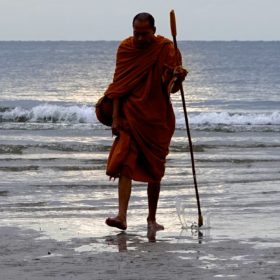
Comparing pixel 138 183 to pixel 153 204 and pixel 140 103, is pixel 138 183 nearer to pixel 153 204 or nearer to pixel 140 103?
pixel 153 204

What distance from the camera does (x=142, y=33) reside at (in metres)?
7.72

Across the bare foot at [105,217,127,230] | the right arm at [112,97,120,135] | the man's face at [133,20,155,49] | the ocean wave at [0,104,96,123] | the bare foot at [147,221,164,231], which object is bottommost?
the ocean wave at [0,104,96,123]

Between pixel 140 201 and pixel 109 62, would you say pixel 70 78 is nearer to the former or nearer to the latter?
pixel 109 62

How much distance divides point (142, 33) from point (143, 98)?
1.69ft

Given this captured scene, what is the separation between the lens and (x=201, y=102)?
130 feet

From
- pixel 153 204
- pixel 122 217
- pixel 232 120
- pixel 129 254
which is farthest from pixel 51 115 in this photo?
pixel 129 254

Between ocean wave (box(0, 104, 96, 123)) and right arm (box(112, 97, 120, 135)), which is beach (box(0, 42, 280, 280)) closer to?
right arm (box(112, 97, 120, 135))

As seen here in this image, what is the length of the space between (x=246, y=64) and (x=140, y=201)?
70.1 meters

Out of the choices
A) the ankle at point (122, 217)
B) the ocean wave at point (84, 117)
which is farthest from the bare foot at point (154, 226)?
the ocean wave at point (84, 117)

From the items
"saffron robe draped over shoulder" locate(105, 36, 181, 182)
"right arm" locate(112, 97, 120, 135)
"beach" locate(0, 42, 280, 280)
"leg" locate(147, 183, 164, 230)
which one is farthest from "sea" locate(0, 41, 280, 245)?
"right arm" locate(112, 97, 120, 135)

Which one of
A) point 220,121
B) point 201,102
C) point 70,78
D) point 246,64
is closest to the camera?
point 220,121

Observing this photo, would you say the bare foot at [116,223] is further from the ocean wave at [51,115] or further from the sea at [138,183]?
the ocean wave at [51,115]

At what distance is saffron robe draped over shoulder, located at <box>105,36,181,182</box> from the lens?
7.82m

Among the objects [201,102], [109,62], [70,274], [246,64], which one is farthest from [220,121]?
[109,62]
